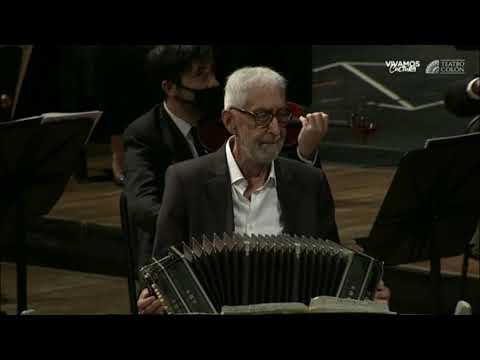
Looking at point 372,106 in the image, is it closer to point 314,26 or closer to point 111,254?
point 314,26

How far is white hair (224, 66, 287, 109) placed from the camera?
4.04m

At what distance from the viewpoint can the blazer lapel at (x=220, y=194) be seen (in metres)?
4.02

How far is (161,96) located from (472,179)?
1272mm

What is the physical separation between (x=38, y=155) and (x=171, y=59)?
83cm

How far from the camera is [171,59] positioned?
468 centimetres

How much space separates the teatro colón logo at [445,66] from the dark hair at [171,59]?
0.85m

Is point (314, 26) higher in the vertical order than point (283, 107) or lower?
higher

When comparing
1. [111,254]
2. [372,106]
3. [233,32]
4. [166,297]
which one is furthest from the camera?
[111,254]

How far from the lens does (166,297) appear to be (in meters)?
3.46

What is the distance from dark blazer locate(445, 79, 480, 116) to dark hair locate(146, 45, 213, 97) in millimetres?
996

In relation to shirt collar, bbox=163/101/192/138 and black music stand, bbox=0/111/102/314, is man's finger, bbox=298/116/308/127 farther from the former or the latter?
black music stand, bbox=0/111/102/314

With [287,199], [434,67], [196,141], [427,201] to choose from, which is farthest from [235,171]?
[434,67]
